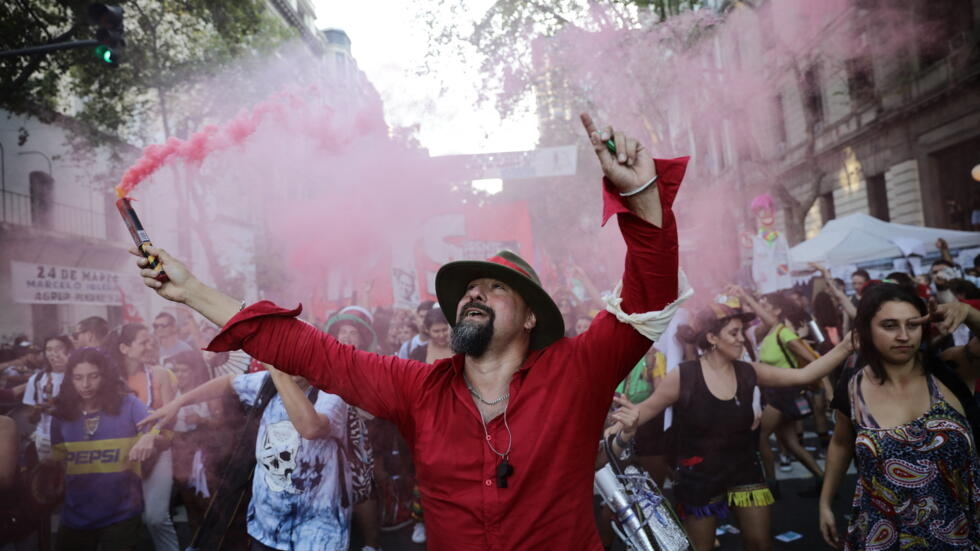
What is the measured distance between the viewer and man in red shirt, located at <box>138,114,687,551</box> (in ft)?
6.31

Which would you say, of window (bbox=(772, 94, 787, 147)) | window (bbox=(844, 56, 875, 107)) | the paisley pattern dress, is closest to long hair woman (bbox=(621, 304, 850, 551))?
the paisley pattern dress

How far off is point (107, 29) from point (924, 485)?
21.9 ft

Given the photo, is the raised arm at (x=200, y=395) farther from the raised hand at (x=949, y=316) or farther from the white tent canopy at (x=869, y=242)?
the white tent canopy at (x=869, y=242)

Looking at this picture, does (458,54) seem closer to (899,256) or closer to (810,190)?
(899,256)

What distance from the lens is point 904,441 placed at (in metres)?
2.74

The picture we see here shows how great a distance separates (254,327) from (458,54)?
435 inches

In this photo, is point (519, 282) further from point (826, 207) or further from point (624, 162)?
point (826, 207)

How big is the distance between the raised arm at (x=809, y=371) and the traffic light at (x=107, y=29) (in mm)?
5853

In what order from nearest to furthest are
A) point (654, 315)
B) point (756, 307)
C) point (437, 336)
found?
point (654, 315) → point (437, 336) → point (756, 307)

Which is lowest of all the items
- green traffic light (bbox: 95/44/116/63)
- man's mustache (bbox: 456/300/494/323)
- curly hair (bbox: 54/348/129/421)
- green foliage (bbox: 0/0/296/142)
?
curly hair (bbox: 54/348/129/421)

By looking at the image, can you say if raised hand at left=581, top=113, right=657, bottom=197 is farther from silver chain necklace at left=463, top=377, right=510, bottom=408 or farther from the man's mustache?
silver chain necklace at left=463, top=377, right=510, bottom=408

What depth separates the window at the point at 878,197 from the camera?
56.5 feet

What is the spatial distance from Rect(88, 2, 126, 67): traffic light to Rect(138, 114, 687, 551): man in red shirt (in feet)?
14.9

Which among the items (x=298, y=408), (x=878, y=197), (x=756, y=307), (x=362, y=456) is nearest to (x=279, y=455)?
(x=298, y=408)
